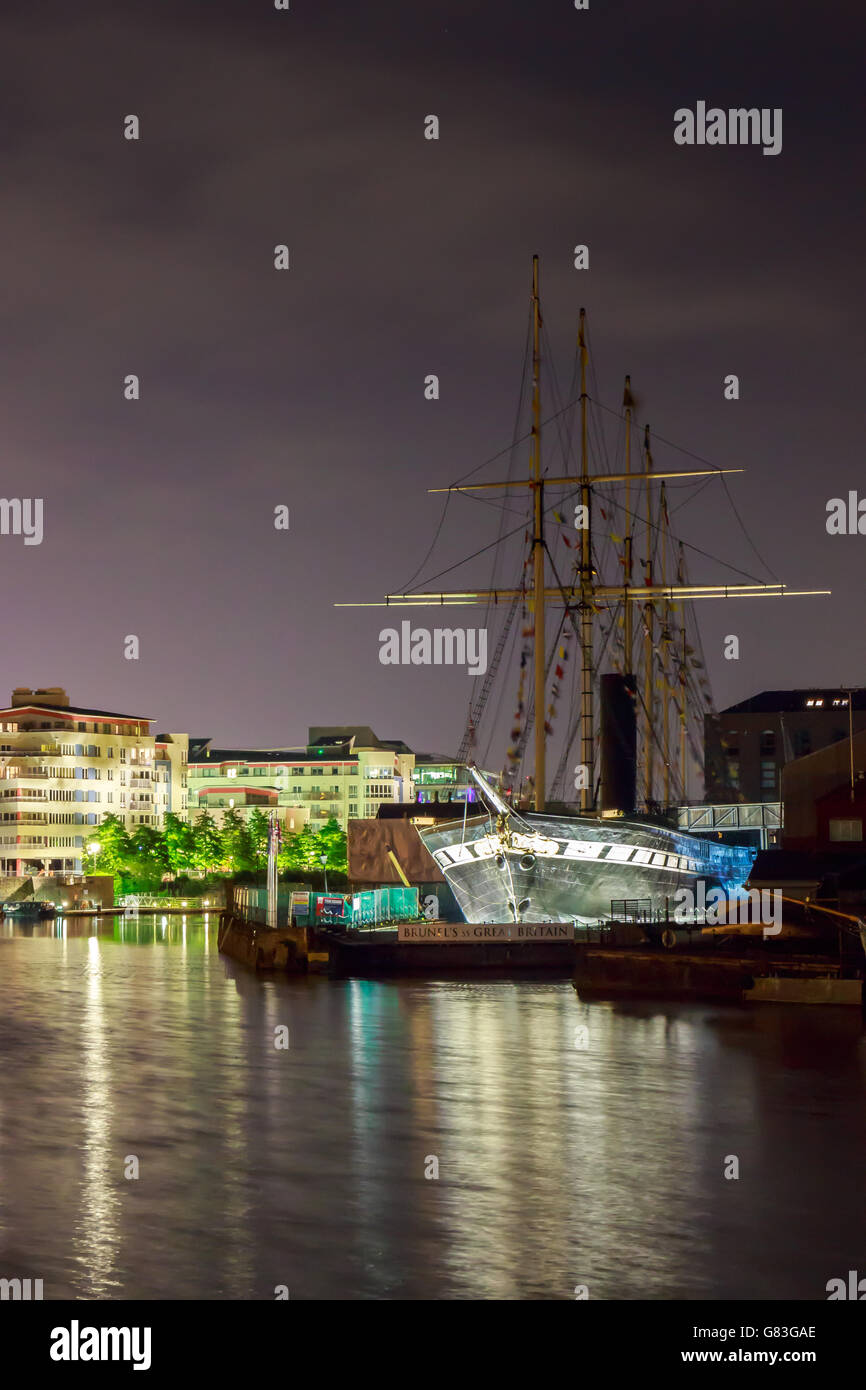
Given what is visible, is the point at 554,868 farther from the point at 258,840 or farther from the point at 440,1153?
the point at 258,840

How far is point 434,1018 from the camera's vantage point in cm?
4725

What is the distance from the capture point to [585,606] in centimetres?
8356

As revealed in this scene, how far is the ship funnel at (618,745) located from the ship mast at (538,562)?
333cm

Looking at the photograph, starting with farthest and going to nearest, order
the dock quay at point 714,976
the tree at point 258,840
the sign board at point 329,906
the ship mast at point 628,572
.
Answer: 1. the tree at point 258,840
2. the ship mast at point 628,572
3. the sign board at point 329,906
4. the dock quay at point 714,976

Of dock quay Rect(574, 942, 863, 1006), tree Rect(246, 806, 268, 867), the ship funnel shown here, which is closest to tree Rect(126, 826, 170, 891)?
tree Rect(246, 806, 268, 867)

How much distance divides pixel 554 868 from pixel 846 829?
42.4 ft

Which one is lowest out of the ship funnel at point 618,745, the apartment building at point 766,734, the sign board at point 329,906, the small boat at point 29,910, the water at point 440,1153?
the small boat at point 29,910

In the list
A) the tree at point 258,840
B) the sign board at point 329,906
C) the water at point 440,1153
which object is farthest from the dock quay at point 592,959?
the tree at point 258,840

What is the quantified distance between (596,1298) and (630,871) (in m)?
50.0

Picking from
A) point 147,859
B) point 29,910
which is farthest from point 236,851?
point 29,910

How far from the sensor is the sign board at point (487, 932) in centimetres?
6347

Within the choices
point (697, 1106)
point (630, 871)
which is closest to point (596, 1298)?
point (697, 1106)

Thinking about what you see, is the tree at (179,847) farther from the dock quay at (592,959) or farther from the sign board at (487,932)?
the sign board at (487,932)
